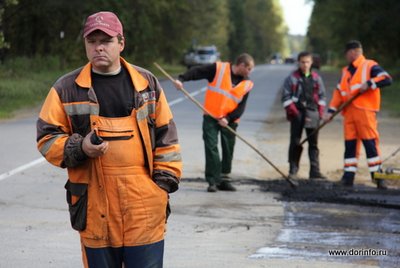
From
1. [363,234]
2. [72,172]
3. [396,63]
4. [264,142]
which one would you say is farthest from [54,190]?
[396,63]

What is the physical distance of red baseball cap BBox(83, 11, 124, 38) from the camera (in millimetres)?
3996

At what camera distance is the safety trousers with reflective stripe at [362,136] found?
1088cm

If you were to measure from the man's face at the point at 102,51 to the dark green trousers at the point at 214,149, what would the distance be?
6125 millimetres

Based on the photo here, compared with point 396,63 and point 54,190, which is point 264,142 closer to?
point 54,190

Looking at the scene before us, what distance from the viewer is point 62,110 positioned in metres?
4.07

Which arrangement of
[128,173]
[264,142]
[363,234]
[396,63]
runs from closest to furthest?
[128,173]
[363,234]
[264,142]
[396,63]

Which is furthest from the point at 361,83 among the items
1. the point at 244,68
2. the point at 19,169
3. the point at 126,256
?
the point at 126,256

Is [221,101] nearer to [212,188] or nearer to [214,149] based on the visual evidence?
[214,149]

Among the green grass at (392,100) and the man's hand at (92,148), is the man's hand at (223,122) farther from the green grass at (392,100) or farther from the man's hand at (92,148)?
the green grass at (392,100)

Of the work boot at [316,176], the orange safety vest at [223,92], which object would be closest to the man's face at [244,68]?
the orange safety vest at [223,92]

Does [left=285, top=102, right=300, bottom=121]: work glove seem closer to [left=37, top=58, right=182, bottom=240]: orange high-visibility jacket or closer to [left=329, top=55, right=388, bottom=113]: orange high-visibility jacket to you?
[left=329, top=55, right=388, bottom=113]: orange high-visibility jacket

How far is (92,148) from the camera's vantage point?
12.6 feet

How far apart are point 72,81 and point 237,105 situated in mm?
6465

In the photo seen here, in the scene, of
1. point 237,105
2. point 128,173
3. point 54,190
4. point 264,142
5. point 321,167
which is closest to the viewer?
point 128,173
